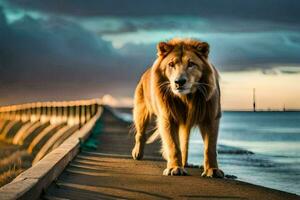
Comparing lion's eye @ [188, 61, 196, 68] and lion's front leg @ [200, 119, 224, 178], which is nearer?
lion's eye @ [188, 61, 196, 68]

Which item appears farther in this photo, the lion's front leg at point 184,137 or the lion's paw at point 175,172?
the lion's front leg at point 184,137

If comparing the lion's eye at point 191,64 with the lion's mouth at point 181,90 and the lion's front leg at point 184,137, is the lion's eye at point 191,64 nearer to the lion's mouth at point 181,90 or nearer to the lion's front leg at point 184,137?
the lion's mouth at point 181,90

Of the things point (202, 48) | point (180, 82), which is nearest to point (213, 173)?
point (180, 82)

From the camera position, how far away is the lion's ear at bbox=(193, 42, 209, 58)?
919 centimetres

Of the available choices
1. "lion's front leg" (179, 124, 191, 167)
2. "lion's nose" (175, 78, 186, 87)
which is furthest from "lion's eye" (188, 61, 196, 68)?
"lion's front leg" (179, 124, 191, 167)

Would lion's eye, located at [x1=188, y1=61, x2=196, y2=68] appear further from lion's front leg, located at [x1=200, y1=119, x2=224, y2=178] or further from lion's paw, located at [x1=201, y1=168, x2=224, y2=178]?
lion's paw, located at [x1=201, y1=168, x2=224, y2=178]

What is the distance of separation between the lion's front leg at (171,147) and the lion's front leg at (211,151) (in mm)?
326

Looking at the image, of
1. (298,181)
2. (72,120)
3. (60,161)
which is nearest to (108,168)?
(60,161)

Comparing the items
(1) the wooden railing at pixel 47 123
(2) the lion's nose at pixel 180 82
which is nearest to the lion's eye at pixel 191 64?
(2) the lion's nose at pixel 180 82

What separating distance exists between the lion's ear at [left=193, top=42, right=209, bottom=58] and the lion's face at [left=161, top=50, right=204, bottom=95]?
13 centimetres

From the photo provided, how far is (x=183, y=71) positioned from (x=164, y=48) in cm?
69

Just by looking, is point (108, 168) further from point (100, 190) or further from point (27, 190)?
point (27, 190)

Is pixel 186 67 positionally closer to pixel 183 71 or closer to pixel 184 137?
pixel 183 71

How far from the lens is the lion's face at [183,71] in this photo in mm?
8773
